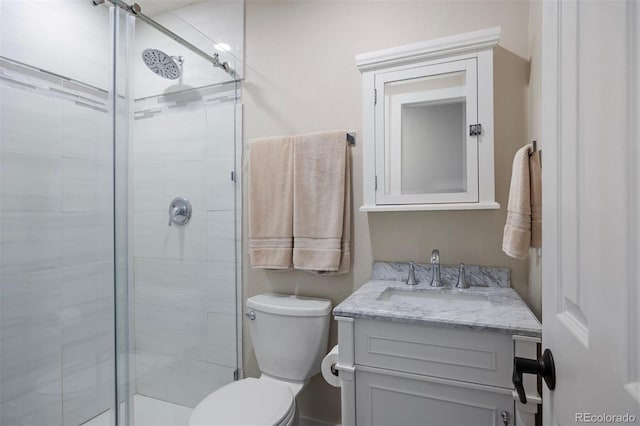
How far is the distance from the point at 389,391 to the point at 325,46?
1.61 meters

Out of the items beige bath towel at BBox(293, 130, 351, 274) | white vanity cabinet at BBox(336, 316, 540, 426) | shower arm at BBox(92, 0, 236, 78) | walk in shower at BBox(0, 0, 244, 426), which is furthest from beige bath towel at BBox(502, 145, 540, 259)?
shower arm at BBox(92, 0, 236, 78)

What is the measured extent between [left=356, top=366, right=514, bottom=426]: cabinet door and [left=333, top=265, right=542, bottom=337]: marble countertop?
0.61 feet

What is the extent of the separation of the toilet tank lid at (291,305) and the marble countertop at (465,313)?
0.28m

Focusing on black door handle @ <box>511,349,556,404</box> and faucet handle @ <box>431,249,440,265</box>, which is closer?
black door handle @ <box>511,349,556,404</box>

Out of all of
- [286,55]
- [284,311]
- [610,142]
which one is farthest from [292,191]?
[610,142]

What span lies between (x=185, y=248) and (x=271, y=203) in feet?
1.61

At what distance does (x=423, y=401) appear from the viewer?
1.06m

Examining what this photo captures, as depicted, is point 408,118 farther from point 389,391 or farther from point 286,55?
point 389,391

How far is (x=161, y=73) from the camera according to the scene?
1536mm

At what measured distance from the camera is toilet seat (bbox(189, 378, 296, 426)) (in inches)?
45.3

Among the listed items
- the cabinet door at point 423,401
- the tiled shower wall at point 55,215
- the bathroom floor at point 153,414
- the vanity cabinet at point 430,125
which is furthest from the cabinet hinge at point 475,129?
the bathroom floor at point 153,414

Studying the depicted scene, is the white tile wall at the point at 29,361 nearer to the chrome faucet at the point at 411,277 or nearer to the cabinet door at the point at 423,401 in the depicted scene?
the cabinet door at the point at 423,401

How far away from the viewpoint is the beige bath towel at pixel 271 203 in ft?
5.45

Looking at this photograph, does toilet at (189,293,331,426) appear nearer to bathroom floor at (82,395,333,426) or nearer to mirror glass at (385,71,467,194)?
bathroom floor at (82,395,333,426)
